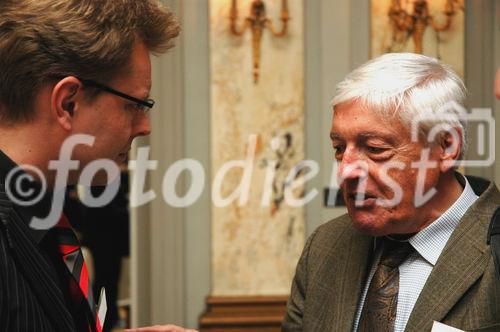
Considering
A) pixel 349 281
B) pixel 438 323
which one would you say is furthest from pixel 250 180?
pixel 438 323

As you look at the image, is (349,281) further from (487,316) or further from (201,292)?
(201,292)

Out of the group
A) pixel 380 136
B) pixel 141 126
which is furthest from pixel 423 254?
pixel 141 126

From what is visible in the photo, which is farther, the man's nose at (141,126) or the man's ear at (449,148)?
the man's ear at (449,148)

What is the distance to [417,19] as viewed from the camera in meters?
4.18

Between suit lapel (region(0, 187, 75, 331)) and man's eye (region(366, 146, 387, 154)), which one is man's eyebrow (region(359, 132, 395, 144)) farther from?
suit lapel (region(0, 187, 75, 331))

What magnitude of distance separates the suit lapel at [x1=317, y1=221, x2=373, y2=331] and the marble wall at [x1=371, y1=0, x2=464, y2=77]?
7.71ft

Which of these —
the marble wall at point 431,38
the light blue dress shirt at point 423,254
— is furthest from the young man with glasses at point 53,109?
the marble wall at point 431,38

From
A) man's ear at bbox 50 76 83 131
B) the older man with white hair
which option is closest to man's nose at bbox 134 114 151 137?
man's ear at bbox 50 76 83 131

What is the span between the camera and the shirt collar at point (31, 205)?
1319mm

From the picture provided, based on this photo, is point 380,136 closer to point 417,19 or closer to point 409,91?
point 409,91

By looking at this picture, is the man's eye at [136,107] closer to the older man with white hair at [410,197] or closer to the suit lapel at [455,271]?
the older man with white hair at [410,197]

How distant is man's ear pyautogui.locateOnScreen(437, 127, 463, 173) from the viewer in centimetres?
186

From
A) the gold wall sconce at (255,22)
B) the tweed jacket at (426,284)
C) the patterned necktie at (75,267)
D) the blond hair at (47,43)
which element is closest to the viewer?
the blond hair at (47,43)

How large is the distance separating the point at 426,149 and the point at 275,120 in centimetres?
235
